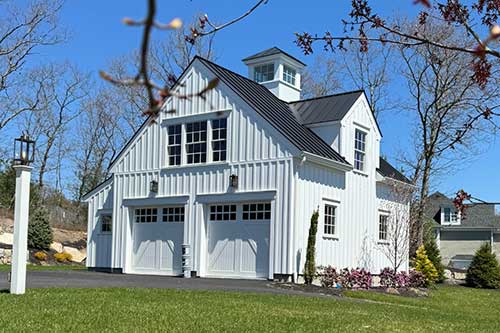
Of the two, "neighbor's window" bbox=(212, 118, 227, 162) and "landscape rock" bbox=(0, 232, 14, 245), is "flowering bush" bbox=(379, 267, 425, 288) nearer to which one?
"neighbor's window" bbox=(212, 118, 227, 162)

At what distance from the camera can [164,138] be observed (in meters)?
21.4

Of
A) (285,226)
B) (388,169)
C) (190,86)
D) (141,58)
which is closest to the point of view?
(141,58)

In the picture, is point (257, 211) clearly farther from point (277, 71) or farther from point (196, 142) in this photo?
point (277, 71)

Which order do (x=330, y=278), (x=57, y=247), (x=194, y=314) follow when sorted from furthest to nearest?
(x=57, y=247), (x=330, y=278), (x=194, y=314)

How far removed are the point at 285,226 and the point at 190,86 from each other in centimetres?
539

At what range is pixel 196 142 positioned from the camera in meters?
20.5

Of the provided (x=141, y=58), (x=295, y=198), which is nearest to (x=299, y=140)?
(x=295, y=198)

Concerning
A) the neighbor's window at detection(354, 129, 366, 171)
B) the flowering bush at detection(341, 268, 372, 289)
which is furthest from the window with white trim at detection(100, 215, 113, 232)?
the flowering bush at detection(341, 268, 372, 289)

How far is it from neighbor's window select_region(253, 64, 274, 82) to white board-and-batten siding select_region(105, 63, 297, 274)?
4.24 meters

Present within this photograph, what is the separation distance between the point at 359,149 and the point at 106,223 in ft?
31.6

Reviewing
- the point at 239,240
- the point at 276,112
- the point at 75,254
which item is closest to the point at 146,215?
the point at 239,240

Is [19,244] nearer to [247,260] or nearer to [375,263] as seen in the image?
[247,260]

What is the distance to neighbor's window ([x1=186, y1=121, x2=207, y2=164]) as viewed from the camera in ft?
66.8

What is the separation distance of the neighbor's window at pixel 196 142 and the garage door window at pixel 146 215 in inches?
90.1
